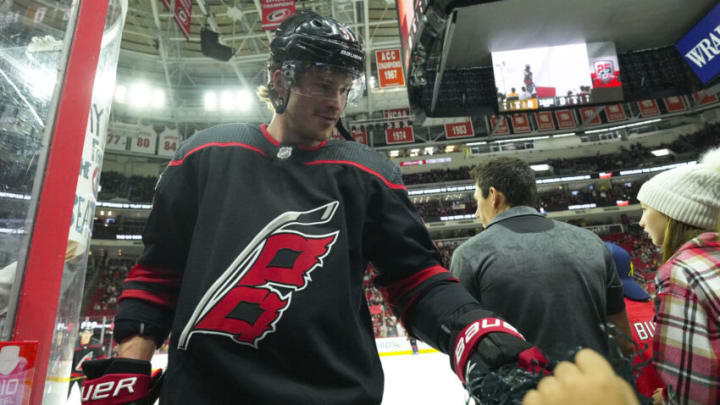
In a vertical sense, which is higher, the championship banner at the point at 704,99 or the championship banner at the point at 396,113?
the championship banner at the point at 396,113

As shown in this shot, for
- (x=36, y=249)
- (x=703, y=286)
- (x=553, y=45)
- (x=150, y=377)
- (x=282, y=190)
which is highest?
(x=553, y=45)

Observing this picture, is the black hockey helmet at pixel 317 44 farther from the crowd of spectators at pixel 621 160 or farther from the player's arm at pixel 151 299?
the crowd of spectators at pixel 621 160

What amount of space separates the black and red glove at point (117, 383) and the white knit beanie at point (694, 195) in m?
1.86

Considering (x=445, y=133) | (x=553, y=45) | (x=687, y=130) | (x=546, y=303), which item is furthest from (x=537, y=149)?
(x=546, y=303)

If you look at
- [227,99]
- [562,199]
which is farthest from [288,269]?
[562,199]

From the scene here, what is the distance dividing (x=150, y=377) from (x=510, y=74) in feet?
19.3

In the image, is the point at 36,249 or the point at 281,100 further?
the point at 281,100

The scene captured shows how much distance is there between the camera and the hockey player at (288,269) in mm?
868

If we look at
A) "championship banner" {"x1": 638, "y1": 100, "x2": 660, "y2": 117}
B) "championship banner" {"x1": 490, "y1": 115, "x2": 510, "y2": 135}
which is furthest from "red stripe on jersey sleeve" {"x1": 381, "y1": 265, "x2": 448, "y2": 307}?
"championship banner" {"x1": 638, "y1": 100, "x2": 660, "y2": 117}

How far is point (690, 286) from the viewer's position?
1.27 m

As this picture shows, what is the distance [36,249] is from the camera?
1025 mm

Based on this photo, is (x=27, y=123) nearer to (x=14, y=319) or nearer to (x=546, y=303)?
(x=14, y=319)

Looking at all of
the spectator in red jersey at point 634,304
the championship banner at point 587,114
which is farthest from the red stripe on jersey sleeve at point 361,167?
the championship banner at point 587,114

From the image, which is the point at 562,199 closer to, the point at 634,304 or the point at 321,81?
the point at 634,304
